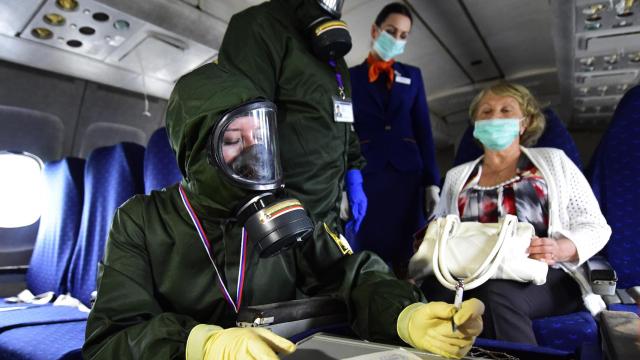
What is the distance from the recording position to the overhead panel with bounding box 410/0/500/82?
4.00 meters

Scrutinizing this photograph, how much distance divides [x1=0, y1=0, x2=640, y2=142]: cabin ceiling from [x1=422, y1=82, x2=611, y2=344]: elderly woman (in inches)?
65.4

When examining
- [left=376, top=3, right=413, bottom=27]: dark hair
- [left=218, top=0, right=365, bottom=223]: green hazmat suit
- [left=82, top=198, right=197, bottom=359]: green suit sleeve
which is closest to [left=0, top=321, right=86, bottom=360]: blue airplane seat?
[left=82, top=198, right=197, bottom=359]: green suit sleeve

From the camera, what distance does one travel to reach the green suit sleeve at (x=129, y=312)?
997 millimetres

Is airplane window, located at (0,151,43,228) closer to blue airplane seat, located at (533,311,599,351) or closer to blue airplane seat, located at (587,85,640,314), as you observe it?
blue airplane seat, located at (533,311,599,351)

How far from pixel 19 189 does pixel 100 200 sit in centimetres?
128

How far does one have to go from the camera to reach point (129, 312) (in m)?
1.12

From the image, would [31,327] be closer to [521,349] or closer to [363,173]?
[363,173]

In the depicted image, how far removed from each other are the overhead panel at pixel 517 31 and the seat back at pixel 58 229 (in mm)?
3494

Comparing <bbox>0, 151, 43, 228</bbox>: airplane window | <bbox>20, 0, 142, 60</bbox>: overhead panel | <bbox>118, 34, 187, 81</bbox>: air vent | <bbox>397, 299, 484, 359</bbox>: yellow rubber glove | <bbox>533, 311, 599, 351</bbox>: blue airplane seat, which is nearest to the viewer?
<bbox>397, 299, 484, 359</bbox>: yellow rubber glove

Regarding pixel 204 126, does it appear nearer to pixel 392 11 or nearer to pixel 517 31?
pixel 392 11

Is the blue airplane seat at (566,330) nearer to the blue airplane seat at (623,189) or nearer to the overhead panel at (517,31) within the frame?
the blue airplane seat at (623,189)

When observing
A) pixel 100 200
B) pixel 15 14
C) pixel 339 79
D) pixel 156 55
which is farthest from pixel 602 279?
pixel 15 14

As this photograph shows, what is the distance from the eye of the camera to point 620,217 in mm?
2174

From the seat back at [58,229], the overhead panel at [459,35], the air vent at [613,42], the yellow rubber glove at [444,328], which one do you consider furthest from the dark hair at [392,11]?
the seat back at [58,229]
